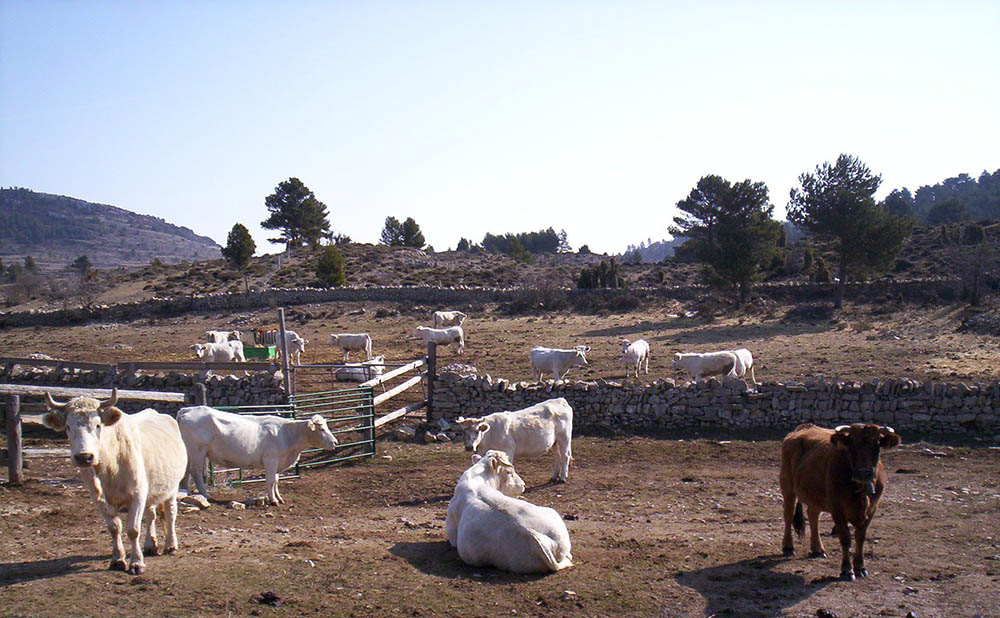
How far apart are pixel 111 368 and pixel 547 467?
481 inches

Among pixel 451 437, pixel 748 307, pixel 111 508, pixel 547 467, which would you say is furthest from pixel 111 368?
pixel 748 307

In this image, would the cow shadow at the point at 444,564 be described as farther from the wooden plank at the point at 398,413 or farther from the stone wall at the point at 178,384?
the stone wall at the point at 178,384

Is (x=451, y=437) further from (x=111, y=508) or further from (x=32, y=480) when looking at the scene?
(x=111, y=508)

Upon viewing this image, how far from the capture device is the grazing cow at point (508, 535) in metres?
7.67

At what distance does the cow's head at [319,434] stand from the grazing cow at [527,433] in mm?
2071

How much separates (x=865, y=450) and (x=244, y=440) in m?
8.41

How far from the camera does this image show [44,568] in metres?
7.39

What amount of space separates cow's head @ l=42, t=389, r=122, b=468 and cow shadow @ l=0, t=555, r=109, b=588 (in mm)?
1017

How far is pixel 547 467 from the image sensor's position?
13984mm

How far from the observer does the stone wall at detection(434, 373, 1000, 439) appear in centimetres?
1548

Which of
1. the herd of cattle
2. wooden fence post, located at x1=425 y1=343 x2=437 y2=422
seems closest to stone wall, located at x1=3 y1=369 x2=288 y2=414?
wooden fence post, located at x1=425 y1=343 x2=437 y2=422

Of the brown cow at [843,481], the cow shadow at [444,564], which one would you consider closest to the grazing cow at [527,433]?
the cow shadow at [444,564]

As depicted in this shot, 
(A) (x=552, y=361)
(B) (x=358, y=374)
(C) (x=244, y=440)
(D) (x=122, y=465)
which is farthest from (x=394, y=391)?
(D) (x=122, y=465)

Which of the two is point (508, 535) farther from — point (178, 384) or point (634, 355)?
point (634, 355)
